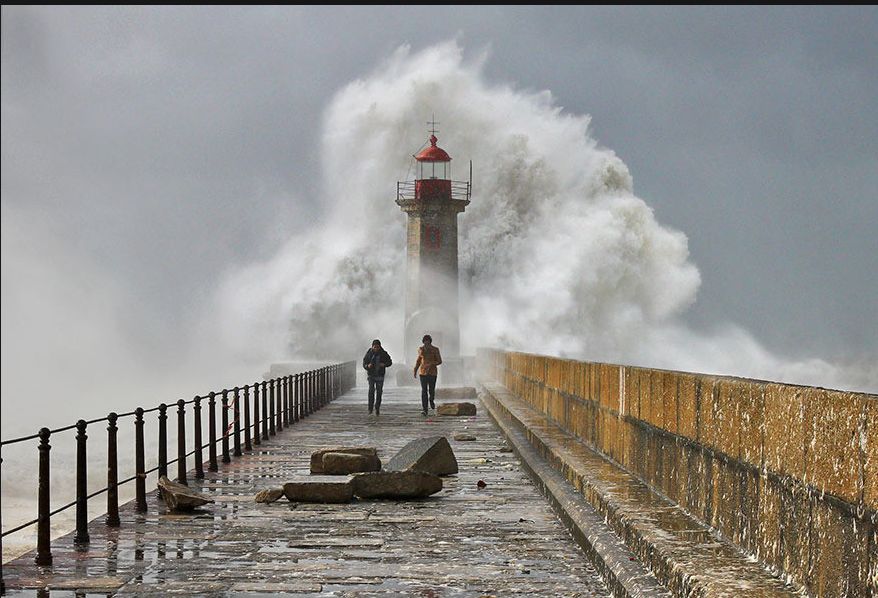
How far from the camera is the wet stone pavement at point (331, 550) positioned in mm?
6871

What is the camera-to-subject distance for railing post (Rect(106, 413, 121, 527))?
28.4 ft

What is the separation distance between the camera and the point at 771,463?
546 cm

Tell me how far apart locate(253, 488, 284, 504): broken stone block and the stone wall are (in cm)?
285

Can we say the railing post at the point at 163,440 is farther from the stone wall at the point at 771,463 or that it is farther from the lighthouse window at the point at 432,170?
the lighthouse window at the point at 432,170

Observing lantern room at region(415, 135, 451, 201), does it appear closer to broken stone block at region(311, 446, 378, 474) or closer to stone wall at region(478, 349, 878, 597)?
broken stone block at region(311, 446, 378, 474)

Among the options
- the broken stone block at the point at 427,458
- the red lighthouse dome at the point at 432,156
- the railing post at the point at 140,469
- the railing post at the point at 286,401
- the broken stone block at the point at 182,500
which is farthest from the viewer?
the red lighthouse dome at the point at 432,156

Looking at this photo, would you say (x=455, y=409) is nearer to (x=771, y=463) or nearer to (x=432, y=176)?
(x=771, y=463)

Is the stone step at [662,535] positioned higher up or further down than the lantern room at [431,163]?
further down

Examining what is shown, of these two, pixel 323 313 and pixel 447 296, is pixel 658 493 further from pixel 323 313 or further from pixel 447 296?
pixel 323 313

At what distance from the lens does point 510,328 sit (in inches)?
2704

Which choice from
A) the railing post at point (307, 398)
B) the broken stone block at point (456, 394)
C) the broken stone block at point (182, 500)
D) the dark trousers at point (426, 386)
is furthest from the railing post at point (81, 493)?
the broken stone block at point (456, 394)

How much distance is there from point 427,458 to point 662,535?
5855mm

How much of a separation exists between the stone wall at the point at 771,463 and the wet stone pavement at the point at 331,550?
0.78 m

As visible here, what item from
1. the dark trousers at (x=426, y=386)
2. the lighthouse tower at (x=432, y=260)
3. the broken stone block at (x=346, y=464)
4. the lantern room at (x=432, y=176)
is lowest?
the broken stone block at (x=346, y=464)
